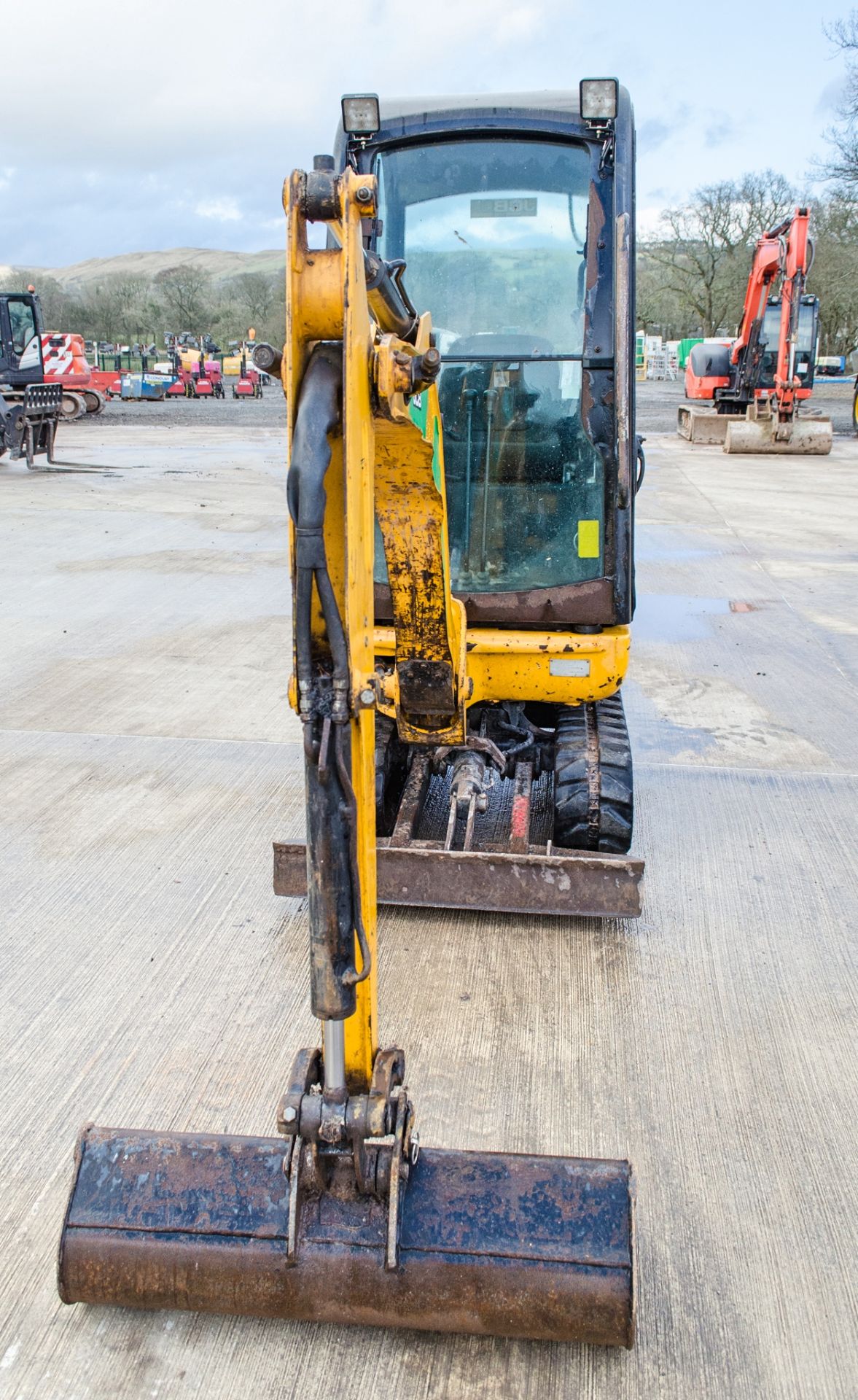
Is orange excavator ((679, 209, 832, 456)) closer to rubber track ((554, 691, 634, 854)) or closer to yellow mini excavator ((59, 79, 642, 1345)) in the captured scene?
yellow mini excavator ((59, 79, 642, 1345))

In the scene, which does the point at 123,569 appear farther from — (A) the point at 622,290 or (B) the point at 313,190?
(B) the point at 313,190

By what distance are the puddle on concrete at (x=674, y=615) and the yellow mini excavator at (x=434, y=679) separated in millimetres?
3063

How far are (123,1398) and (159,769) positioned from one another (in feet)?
10.7

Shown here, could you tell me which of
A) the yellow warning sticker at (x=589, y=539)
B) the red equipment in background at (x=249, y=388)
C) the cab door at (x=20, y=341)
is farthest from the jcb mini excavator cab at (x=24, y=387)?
the red equipment in background at (x=249, y=388)

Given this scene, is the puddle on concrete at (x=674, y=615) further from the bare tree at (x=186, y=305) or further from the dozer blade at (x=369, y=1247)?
the bare tree at (x=186, y=305)

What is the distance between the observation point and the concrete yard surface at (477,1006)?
235 centimetres

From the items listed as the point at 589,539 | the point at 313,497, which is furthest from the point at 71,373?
the point at 313,497

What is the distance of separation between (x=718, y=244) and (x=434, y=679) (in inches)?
1867

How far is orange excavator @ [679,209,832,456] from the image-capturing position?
17578mm

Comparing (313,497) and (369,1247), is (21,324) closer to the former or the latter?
(313,497)

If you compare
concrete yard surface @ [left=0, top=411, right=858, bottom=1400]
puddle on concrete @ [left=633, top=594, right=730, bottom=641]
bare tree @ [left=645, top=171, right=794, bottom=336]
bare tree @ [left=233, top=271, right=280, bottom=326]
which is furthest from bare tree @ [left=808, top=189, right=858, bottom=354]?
bare tree @ [left=233, top=271, right=280, bottom=326]

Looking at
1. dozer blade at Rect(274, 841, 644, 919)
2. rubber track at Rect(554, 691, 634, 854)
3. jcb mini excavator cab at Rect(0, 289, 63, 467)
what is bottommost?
dozer blade at Rect(274, 841, 644, 919)

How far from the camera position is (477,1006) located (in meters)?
3.49

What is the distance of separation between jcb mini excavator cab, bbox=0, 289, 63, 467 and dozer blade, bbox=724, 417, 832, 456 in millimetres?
10680
